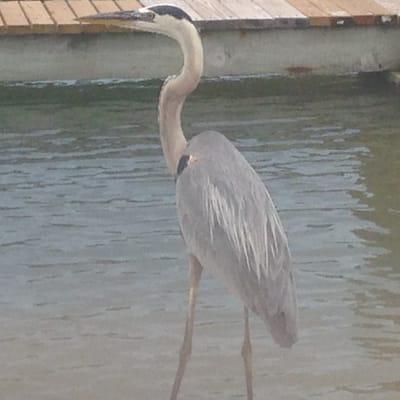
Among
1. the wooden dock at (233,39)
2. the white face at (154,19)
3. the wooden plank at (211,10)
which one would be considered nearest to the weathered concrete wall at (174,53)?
the wooden dock at (233,39)

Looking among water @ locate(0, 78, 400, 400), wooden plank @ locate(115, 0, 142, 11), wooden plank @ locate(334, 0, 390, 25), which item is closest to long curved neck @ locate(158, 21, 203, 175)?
water @ locate(0, 78, 400, 400)

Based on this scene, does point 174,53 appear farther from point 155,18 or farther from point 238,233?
point 238,233

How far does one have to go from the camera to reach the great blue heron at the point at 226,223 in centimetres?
478

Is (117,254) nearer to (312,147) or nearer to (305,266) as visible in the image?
(305,266)

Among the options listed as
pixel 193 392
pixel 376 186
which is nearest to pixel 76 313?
pixel 193 392

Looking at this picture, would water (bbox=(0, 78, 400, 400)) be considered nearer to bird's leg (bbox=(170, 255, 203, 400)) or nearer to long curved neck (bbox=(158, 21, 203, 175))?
bird's leg (bbox=(170, 255, 203, 400))

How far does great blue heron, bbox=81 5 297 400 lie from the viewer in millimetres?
4777

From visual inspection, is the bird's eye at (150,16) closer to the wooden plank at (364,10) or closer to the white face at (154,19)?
the white face at (154,19)

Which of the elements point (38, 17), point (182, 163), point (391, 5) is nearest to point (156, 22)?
point (182, 163)

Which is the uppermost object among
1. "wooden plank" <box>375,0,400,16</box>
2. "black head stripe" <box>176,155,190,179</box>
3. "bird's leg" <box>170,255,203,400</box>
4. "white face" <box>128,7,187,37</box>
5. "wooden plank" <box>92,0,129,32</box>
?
"white face" <box>128,7,187,37</box>

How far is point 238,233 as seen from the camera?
193 inches

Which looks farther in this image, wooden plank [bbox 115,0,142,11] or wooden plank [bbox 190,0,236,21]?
wooden plank [bbox 115,0,142,11]

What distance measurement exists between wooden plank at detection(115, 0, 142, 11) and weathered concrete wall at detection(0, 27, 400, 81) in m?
0.46

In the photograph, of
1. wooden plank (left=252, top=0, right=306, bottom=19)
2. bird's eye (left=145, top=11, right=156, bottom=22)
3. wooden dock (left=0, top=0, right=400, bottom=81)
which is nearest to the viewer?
bird's eye (left=145, top=11, right=156, bottom=22)
